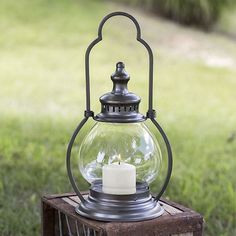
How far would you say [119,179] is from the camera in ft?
6.15

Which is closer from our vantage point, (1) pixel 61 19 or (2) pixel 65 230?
(2) pixel 65 230

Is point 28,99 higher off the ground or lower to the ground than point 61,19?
lower

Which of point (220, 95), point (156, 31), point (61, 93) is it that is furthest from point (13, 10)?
point (220, 95)

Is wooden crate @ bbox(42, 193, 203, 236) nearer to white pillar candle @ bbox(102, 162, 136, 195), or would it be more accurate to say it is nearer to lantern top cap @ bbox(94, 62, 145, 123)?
white pillar candle @ bbox(102, 162, 136, 195)

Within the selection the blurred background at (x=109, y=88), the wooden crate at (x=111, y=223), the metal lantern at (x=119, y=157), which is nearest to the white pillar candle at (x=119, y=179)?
the metal lantern at (x=119, y=157)

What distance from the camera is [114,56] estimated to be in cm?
675

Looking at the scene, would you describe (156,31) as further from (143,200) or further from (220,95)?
(143,200)

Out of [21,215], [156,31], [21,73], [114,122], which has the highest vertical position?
[156,31]

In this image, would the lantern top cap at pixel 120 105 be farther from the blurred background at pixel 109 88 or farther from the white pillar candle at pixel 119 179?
the blurred background at pixel 109 88

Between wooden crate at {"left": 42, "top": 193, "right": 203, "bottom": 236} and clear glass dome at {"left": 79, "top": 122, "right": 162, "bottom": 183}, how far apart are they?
0.13m

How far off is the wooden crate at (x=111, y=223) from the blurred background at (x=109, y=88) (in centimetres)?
73

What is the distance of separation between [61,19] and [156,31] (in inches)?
41.3

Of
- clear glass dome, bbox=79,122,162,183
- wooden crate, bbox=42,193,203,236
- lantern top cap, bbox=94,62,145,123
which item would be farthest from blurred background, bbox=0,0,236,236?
lantern top cap, bbox=94,62,145,123

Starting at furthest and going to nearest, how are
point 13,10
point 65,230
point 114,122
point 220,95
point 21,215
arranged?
point 13,10
point 220,95
point 21,215
point 65,230
point 114,122
